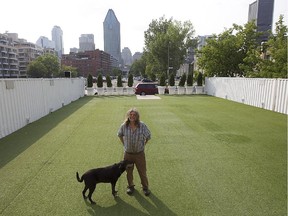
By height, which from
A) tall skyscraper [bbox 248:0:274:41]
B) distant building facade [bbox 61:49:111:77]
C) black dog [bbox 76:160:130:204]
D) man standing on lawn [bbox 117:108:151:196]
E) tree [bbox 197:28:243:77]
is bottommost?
black dog [bbox 76:160:130:204]

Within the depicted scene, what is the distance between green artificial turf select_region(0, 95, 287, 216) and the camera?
340cm

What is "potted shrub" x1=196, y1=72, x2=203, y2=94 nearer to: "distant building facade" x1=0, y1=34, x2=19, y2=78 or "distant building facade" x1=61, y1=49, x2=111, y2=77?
"distant building facade" x1=0, y1=34, x2=19, y2=78

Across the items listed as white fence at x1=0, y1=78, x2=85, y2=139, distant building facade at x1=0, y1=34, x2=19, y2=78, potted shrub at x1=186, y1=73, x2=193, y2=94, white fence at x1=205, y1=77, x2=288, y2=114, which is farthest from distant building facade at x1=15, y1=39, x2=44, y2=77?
white fence at x1=205, y1=77, x2=288, y2=114

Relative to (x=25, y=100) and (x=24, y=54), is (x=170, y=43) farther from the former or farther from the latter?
(x=24, y=54)

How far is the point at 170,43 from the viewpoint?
3825 cm

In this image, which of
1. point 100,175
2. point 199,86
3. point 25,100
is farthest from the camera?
point 199,86

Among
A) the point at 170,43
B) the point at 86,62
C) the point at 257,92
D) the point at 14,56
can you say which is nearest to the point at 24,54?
the point at 14,56

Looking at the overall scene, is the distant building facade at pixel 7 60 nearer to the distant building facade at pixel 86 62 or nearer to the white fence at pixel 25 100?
the distant building facade at pixel 86 62

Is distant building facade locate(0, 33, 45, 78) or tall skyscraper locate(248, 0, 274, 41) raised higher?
tall skyscraper locate(248, 0, 274, 41)

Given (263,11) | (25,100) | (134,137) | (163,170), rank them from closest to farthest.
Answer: (134,137), (163,170), (25,100), (263,11)

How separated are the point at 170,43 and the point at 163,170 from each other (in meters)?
35.9

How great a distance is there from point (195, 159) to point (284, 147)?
8.71ft

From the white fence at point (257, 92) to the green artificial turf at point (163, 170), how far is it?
3.53 meters

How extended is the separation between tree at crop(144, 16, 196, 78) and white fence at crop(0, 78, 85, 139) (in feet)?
88.6
